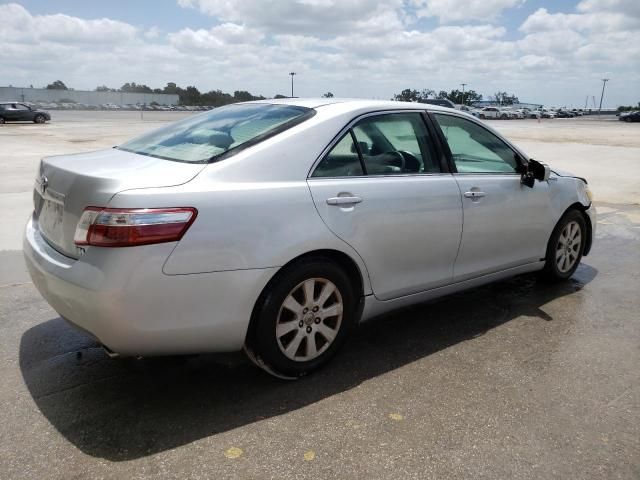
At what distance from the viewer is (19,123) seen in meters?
37.3

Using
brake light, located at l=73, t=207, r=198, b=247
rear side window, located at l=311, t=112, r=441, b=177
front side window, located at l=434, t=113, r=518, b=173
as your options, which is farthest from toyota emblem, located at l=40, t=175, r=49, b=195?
front side window, located at l=434, t=113, r=518, b=173

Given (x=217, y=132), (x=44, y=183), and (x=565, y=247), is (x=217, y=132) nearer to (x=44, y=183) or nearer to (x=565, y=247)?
(x=44, y=183)

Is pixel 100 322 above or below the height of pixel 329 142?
below

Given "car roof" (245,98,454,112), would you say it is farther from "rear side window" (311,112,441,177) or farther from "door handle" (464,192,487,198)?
"door handle" (464,192,487,198)

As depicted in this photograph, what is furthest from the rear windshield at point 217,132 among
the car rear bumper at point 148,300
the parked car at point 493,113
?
the parked car at point 493,113

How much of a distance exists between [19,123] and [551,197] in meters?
40.2

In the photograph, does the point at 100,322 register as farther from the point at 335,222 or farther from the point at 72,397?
the point at 335,222

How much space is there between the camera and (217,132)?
340 centimetres

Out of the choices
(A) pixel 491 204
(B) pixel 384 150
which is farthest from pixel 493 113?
(B) pixel 384 150

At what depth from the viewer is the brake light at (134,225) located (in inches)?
100

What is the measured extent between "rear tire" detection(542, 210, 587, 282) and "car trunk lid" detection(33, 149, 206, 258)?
10.8ft

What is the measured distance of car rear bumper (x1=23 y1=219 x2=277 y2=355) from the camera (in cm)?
255

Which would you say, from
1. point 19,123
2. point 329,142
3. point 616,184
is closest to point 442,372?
point 329,142

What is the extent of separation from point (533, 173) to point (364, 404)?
242 centimetres
